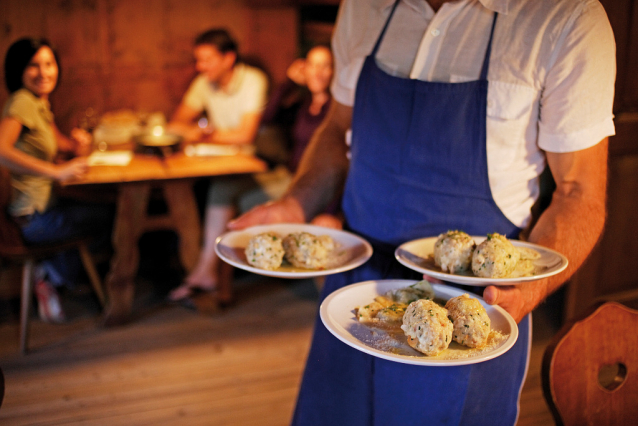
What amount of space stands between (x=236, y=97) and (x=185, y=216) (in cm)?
127

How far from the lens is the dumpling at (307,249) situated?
1312mm

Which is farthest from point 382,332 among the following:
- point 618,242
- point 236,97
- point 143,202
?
point 236,97

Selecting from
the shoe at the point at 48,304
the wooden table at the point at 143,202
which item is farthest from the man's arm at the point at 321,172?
the shoe at the point at 48,304

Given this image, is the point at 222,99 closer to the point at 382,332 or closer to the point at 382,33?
the point at 382,33

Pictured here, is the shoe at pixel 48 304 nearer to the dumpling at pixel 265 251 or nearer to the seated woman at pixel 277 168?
the seated woman at pixel 277 168

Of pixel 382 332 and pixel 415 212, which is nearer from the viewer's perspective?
pixel 382 332

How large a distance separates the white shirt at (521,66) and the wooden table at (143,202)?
198cm

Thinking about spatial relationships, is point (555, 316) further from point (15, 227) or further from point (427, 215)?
point (15, 227)

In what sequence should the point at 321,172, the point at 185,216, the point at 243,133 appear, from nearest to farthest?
1. the point at 321,172
2. the point at 185,216
3. the point at 243,133

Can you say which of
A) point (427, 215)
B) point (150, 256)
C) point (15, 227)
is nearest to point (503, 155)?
point (427, 215)

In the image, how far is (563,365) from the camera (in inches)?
45.9

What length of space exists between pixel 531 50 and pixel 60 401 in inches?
90.7

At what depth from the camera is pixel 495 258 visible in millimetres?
1065

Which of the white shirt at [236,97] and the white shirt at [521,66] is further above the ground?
the white shirt at [521,66]
